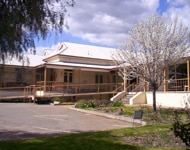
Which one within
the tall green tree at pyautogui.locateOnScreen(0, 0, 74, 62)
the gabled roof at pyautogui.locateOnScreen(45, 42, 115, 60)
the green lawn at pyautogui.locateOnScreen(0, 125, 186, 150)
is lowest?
the green lawn at pyautogui.locateOnScreen(0, 125, 186, 150)

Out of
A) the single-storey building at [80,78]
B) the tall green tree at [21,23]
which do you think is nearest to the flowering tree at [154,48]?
the single-storey building at [80,78]

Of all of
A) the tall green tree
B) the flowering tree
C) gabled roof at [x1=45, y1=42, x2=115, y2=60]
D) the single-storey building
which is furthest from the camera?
gabled roof at [x1=45, y1=42, x2=115, y2=60]

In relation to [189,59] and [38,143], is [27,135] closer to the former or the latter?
[38,143]

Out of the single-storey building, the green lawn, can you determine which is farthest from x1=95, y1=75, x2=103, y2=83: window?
the green lawn

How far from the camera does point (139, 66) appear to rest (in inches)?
766

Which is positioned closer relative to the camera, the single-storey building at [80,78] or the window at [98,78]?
the single-storey building at [80,78]

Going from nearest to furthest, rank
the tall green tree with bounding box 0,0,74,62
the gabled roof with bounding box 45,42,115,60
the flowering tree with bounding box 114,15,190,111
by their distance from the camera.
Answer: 1. the tall green tree with bounding box 0,0,74,62
2. the flowering tree with bounding box 114,15,190,111
3. the gabled roof with bounding box 45,42,115,60

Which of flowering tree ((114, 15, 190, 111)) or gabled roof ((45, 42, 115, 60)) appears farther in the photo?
gabled roof ((45, 42, 115, 60))

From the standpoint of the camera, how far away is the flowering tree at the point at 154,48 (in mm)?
18844

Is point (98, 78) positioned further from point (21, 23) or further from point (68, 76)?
point (21, 23)

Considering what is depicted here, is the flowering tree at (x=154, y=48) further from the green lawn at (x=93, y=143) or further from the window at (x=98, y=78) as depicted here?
the window at (x=98, y=78)

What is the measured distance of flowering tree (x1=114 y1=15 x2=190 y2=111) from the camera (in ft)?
61.8

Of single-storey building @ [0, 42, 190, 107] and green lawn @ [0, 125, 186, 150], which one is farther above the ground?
single-storey building @ [0, 42, 190, 107]

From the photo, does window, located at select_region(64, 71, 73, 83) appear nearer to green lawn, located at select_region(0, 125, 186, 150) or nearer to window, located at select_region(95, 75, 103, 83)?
window, located at select_region(95, 75, 103, 83)
